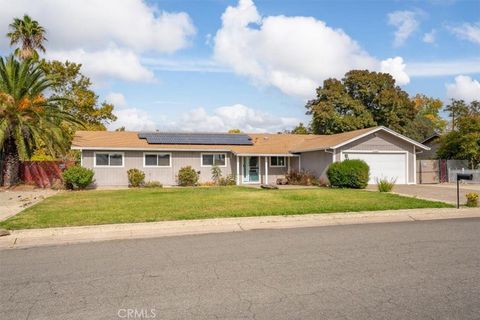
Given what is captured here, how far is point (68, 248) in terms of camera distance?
356 inches

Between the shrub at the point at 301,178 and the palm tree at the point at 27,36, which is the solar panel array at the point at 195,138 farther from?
the palm tree at the point at 27,36

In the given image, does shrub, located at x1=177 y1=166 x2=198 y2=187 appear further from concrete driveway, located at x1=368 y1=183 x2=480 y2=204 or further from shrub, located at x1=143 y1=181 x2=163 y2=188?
concrete driveway, located at x1=368 y1=183 x2=480 y2=204

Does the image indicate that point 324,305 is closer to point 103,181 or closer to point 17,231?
point 17,231

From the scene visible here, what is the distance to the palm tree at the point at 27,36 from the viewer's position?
3281 centimetres

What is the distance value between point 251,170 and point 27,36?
66.3ft

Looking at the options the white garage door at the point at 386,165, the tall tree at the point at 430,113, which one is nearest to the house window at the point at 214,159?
the white garage door at the point at 386,165

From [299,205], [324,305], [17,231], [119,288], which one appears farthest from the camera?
[299,205]

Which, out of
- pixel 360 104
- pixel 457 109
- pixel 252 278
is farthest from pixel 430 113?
pixel 252 278

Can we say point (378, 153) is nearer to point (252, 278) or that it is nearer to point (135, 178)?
point (135, 178)

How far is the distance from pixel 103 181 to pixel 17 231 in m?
17.2

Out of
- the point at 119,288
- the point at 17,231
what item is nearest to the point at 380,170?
the point at 17,231

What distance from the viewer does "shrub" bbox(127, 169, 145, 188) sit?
27.2 meters

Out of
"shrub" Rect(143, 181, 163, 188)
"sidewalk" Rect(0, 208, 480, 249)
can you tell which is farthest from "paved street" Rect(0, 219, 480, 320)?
"shrub" Rect(143, 181, 163, 188)

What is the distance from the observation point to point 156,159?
28.8 metres
